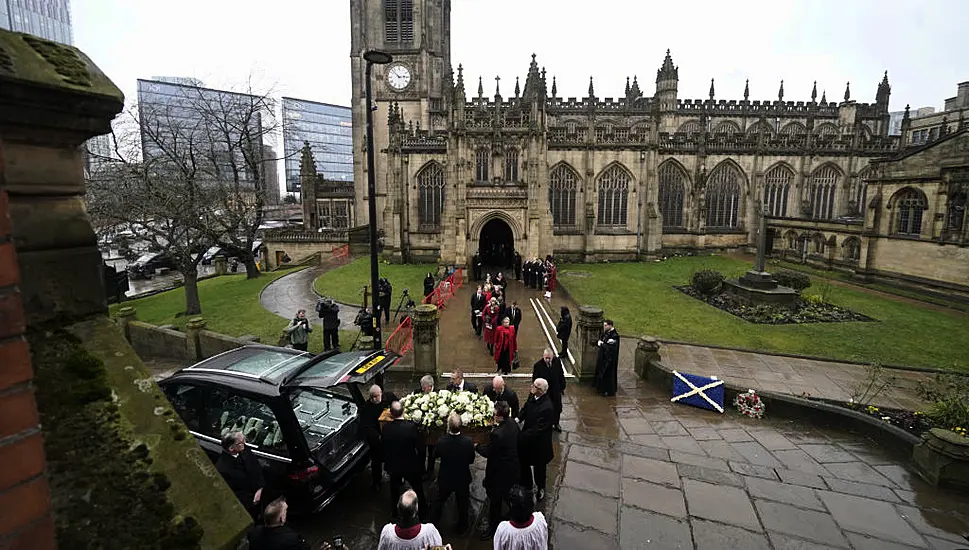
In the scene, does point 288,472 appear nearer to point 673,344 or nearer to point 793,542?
point 793,542

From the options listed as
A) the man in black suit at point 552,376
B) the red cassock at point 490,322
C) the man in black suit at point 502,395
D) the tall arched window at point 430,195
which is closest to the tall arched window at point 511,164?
the tall arched window at point 430,195

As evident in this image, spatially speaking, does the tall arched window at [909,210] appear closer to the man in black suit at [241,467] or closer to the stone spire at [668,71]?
the stone spire at [668,71]

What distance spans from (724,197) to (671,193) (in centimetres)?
408

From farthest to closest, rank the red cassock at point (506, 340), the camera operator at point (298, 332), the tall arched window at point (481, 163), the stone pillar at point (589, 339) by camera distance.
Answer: the tall arched window at point (481, 163) → the camera operator at point (298, 332) → the red cassock at point (506, 340) → the stone pillar at point (589, 339)

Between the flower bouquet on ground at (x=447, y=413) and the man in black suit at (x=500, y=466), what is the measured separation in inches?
18.7

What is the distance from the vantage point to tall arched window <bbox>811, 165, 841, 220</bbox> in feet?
116

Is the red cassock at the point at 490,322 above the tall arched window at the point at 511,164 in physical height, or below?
below

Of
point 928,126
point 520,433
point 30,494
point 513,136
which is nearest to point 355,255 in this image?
point 513,136

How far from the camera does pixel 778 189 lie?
116ft

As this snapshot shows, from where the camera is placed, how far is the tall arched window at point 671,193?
35.1m

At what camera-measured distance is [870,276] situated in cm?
2612

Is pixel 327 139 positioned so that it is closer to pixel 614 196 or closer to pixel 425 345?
pixel 614 196

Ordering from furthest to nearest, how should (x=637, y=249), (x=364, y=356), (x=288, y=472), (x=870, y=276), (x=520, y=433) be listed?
(x=637, y=249), (x=870, y=276), (x=364, y=356), (x=520, y=433), (x=288, y=472)

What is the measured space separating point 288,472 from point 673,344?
12.1 meters
